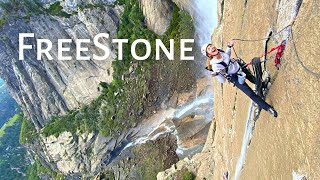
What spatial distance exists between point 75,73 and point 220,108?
32.1 meters

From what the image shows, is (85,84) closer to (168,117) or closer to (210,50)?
(168,117)

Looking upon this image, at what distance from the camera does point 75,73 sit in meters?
51.1

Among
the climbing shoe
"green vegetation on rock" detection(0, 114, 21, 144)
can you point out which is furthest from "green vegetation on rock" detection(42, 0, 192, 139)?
"green vegetation on rock" detection(0, 114, 21, 144)

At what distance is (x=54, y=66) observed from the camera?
168ft

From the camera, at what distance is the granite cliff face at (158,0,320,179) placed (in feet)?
29.5

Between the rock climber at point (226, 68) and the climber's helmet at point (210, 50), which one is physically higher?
the climber's helmet at point (210, 50)

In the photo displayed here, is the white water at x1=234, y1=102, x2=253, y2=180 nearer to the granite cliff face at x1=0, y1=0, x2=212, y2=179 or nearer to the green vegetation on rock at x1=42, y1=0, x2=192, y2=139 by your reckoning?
the granite cliff face at x1=0, y1=0, x2=212, y2=179

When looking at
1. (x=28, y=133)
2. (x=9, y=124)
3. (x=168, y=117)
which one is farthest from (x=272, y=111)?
(x=9, y=124)

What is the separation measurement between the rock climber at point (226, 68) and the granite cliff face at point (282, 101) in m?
0.32

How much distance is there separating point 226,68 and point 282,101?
2103 millimetres

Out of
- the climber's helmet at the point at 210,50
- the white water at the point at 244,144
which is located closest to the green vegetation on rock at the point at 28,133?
the white water at the point at 244,144

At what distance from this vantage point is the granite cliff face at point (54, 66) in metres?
47.8

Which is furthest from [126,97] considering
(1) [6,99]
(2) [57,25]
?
(1) [6,99]

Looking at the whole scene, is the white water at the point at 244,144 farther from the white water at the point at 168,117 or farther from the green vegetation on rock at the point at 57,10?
the green vegetation on rock at the point at 57,10
